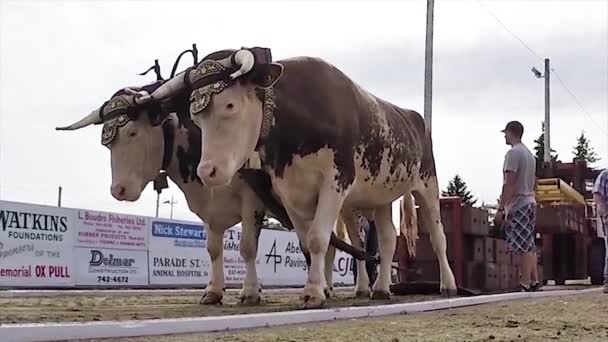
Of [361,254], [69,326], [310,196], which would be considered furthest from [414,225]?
[69,326]

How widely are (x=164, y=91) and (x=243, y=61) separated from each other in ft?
3.30

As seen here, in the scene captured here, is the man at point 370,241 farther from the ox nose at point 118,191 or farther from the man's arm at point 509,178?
the ox nose at point 118,191

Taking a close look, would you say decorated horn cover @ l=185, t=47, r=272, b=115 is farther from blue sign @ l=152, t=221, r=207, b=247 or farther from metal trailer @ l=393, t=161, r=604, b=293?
blue sign @ l=152, t=221, r=207, b=247

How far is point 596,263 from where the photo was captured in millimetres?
15828

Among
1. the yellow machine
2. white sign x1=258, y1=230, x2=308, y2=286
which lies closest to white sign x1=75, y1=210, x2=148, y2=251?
white sign x1=258, y1=230, x2=308, y2=286

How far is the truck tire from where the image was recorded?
15.8 m

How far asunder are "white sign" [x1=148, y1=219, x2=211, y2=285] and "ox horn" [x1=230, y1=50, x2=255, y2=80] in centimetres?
1453

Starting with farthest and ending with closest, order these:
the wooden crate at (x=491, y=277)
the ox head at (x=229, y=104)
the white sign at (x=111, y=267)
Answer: the white sign at (x=111, y=267)
the wooden crate at (x=491, y=277)
the ox head at (x=229, y=104)

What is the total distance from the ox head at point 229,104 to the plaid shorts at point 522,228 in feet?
15.7

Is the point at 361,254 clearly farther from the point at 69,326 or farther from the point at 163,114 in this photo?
the point at 69,326

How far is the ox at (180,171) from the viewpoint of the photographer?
9.07 metres

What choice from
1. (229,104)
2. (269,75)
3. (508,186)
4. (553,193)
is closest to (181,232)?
(553,193)

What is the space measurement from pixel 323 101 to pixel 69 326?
393cm

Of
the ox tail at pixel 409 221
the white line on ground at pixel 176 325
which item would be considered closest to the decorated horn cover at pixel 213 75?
the white line on ground at pixel 176 325
